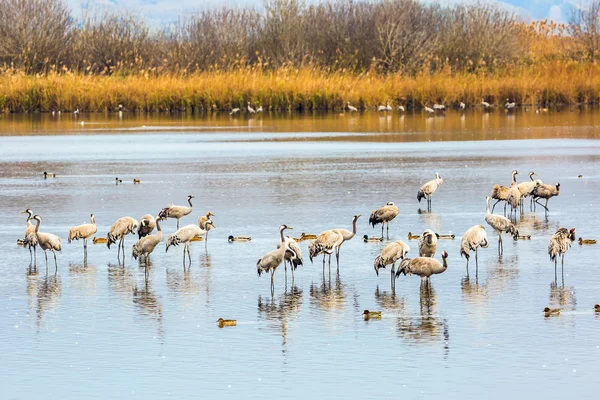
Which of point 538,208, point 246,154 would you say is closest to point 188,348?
point 538,208

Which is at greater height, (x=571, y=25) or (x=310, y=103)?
(x=571, y=25)

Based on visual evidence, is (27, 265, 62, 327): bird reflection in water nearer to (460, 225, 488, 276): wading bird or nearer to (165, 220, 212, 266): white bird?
(165, 220, 212, 266): white bird

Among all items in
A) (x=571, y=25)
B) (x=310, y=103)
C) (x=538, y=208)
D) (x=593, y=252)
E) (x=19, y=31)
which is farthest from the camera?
(x=571, y=25)

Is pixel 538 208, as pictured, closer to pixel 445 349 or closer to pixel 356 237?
pixel 356 237

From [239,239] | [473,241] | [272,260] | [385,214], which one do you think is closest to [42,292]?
[272,260]

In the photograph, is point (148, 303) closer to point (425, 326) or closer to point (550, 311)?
point (425, 326)

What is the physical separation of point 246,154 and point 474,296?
56.5ft

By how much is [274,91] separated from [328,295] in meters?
33.3

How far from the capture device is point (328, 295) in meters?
11.9

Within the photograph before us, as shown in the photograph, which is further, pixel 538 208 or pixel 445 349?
pixel 538 208

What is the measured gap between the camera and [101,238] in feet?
50.9

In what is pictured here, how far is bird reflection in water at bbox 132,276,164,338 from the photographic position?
10.9m

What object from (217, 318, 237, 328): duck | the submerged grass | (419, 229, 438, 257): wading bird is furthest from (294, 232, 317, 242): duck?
the submerged grass

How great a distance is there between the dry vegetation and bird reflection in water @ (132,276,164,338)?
32.7 meters
